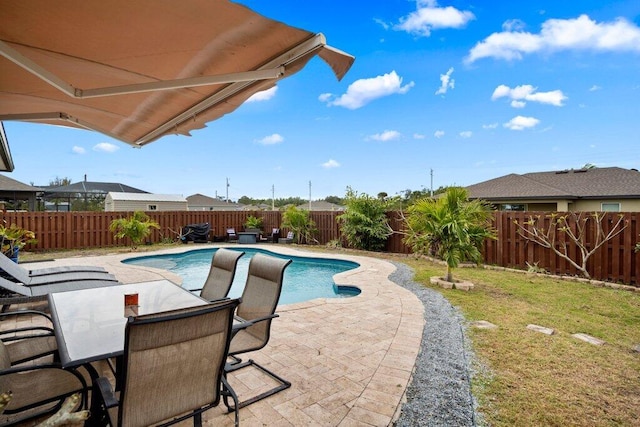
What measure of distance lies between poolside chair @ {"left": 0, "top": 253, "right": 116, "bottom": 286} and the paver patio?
2.28 ft

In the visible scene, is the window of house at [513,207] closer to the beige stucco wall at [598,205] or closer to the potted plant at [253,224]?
the beige stucco wall at [598,205]

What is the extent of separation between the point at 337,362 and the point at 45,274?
4.86 m

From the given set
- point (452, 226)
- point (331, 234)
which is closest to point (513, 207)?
point (331, 234)

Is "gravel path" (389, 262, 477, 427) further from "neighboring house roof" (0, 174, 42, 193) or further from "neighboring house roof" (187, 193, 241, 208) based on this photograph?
"neighboring house roof" (187, 193, 241, 208)

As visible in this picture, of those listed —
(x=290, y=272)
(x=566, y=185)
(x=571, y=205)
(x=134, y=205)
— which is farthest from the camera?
(x=134, y=205)

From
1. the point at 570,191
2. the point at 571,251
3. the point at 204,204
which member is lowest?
the point at 571,251

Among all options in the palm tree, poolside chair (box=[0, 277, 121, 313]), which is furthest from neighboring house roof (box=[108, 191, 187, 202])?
the palm tree

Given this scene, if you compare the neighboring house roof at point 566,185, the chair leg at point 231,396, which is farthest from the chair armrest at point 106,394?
the neighboring house roof at point 566,185

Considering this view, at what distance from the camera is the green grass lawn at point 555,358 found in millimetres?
2465

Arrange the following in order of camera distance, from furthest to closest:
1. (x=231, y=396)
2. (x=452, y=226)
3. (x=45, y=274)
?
(x=452, y=226)
(x=45, y=274)
(x=231, y=396)

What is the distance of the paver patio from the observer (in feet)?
7.82

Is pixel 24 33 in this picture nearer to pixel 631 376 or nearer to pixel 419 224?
pixel 631 376

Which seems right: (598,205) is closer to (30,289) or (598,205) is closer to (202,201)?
(30,289)

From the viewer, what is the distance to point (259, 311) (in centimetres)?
294
